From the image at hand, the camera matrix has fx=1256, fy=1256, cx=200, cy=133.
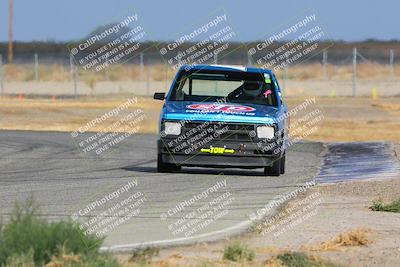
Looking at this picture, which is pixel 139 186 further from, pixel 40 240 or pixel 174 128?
pixel 40 240

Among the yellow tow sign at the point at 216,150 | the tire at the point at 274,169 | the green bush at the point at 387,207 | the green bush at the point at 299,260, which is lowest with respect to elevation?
the tire at the point at 274,169

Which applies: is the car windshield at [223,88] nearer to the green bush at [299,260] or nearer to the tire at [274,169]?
the tire at [274,169]

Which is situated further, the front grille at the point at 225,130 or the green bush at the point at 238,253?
the front grille at the point at 225,130

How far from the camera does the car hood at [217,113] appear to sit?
63.1 ft

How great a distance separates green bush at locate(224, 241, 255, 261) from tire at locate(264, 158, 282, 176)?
9191 millimetres

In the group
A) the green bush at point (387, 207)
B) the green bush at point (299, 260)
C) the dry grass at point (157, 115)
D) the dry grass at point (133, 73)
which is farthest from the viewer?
the dry grass at point (133, 73)

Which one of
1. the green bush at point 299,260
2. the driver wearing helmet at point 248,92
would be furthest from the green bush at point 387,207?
the driver wearing helmet at point 248,92

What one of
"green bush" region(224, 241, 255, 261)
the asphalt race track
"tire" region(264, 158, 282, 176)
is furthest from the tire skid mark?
"green bush" region(224, 241, 255, 261)

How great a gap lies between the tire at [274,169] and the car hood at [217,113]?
70cm

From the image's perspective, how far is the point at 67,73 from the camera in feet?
240

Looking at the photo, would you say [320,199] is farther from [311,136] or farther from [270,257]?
[311,136]

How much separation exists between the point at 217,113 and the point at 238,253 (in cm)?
911

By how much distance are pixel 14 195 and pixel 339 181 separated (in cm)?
556

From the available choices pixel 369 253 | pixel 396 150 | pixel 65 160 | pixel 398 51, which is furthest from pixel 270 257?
pixel 398 51
